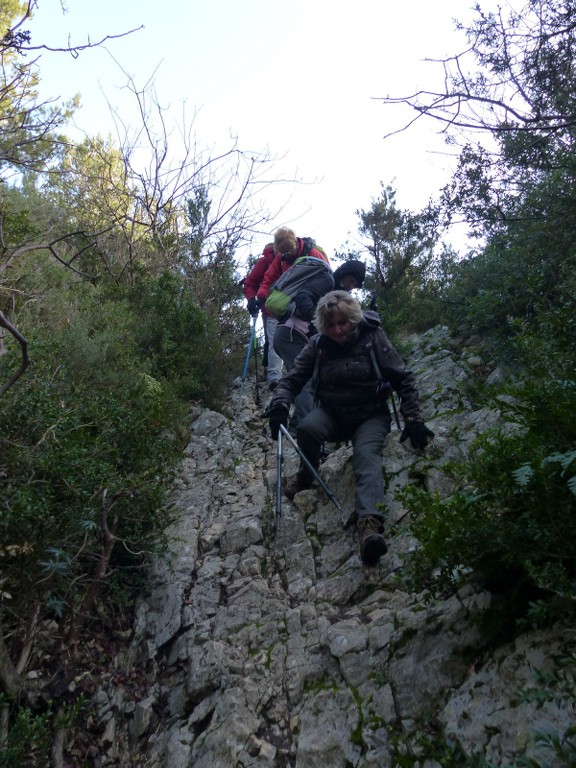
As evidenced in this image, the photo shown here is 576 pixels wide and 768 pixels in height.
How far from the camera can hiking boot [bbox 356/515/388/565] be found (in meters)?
4.32

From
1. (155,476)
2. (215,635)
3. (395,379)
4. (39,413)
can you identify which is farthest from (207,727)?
(395,379)

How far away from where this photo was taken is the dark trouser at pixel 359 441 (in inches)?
189

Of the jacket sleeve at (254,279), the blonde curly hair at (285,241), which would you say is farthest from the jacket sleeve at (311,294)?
the jacket sleeve at (254,279)

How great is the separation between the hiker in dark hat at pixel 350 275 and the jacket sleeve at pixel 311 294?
188 millimetres

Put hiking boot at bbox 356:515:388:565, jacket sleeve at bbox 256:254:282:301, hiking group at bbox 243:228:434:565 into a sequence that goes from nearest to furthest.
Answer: hiking boot at bbox 356:515:388:565 < hiking group at bbox 243:228:434:565 < jacket sleeve at bbox 256:254:282:301

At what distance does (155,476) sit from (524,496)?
3485mm

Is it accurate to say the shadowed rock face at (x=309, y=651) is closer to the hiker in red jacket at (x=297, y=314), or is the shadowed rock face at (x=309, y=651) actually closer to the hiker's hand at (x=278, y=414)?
the hiker's hand at (x=278, y=414)

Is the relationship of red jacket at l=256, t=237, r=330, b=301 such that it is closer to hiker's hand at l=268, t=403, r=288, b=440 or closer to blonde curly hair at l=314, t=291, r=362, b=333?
blonde curly hair at l=314, t=291, r=362, b=333

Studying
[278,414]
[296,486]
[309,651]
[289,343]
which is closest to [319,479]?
[296,486]

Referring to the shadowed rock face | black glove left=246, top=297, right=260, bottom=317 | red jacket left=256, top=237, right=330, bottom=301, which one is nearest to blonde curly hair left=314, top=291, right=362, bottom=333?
the shadowed rock face

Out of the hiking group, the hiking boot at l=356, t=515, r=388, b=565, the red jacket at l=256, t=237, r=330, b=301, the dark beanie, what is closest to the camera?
the hiking boot at l=356, t=515, r=388, b=565

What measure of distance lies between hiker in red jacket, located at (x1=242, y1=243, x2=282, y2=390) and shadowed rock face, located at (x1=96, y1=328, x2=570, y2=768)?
2.42 metres

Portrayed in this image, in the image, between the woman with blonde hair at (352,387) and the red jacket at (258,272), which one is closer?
the woman with blonde hair at (352,387)

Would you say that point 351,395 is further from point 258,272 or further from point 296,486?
point 258,272
